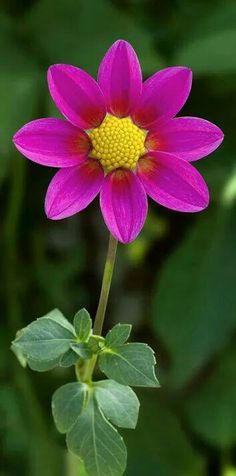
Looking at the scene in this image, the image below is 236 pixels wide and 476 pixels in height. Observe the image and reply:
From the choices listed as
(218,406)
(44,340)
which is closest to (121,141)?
(44,340)

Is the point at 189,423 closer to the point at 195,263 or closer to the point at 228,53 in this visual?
the point at 195,263

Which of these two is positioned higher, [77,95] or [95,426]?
[77,95]

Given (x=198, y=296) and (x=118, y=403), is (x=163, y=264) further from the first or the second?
(x=118, y=403)

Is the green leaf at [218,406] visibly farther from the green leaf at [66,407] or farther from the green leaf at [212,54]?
the green leaf at [66,407]

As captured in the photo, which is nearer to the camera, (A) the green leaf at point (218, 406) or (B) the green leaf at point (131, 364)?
(B) the green leaf at point (131, 364)

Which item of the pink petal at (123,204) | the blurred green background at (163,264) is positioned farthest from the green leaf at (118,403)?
the blurred green background at (163,264)

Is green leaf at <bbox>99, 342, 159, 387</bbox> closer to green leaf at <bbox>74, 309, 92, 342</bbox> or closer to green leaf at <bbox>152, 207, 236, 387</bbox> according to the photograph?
green leaf at <bbox>74, 309, 92, 342</bbox>

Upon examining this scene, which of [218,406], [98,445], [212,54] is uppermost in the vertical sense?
[212,54]
